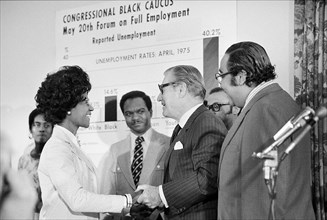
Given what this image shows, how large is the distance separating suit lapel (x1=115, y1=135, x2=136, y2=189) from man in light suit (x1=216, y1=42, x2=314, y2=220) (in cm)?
162

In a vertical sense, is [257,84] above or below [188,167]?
above

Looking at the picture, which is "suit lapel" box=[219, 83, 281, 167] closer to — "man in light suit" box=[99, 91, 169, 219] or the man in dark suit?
the man in dark suit

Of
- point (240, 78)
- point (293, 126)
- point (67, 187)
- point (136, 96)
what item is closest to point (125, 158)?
point (136, 96)

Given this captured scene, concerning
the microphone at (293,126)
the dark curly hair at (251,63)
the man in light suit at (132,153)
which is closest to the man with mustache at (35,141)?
the man in light suit at (132,153)

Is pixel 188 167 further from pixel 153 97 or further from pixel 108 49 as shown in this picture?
pixel 108 49

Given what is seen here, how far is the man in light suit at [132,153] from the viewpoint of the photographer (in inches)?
158

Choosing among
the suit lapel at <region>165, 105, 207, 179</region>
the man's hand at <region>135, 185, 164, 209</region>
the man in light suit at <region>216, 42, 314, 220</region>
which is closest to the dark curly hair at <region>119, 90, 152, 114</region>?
the suit lapel at <region>165, 105, 207, 179</region>

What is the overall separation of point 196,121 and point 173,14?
147cm

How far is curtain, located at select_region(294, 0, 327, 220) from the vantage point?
3361mm

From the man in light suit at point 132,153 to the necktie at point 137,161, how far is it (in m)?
0.02

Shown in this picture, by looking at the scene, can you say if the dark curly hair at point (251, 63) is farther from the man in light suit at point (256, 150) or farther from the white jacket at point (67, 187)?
the white jacket at point (67, 187)

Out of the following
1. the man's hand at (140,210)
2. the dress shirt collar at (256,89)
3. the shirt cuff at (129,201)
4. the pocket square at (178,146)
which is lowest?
the man's hand at (140,210)

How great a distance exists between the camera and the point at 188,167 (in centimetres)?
294

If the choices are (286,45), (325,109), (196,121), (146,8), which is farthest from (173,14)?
(325,109)
